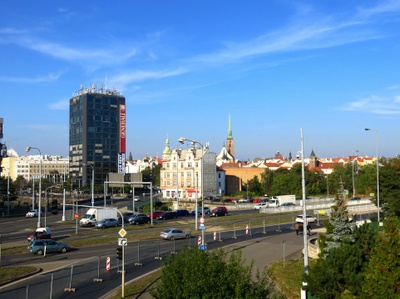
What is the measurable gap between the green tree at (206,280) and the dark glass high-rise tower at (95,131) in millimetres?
144717

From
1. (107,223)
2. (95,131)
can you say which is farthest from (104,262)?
(95,131)

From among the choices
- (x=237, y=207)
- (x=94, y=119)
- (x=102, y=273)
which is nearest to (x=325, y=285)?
(x=102, y=273)

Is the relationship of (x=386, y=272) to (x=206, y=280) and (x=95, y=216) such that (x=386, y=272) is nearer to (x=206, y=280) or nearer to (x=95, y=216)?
(x=206, y=280)

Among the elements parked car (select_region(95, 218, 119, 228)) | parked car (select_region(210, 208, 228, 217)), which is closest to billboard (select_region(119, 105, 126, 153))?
parked car (select_region(210, 208, 228, 217))

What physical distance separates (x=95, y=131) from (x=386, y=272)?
15131cm

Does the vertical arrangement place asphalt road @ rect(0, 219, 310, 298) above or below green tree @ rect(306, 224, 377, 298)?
below

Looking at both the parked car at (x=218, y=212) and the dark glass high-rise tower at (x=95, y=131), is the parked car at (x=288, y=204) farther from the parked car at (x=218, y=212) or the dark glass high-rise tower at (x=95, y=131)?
the dark glass high-rise tower at (x=95, y=131)

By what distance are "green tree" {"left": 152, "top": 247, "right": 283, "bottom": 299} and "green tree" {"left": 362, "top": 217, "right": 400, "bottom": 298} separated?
12.1 ft

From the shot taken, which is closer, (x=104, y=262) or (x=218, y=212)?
(x=104, y=262)

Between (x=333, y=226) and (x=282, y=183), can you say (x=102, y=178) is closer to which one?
(x=282, y=183)

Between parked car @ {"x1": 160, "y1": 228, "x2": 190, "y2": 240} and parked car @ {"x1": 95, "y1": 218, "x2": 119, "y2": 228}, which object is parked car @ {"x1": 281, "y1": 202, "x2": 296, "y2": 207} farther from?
parked car @ {"x1": 160, "y1": 228, "x2": 190, "y2": 240}

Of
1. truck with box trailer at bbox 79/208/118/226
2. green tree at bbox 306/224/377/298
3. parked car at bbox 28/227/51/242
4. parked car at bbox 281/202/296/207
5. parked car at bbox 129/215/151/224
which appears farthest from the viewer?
parked car at bbox 281/202/296/207

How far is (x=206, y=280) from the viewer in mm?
13930

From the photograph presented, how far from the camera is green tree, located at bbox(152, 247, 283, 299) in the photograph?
13742mm
